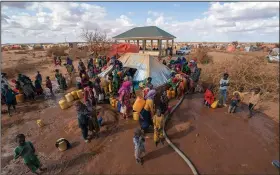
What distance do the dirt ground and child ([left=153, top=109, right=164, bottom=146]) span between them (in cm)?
27

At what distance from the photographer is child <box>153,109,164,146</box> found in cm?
522

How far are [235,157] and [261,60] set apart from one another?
317 inches

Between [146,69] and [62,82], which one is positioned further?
[62,82]

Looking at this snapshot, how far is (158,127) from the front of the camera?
5320 millimetres

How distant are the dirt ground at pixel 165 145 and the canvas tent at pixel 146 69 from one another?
93.4 inches

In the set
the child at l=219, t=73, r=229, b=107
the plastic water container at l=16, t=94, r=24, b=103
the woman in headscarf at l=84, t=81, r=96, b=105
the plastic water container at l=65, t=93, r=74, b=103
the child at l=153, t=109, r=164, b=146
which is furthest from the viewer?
the plastic water container at l=16, t=94, r=24, b=103

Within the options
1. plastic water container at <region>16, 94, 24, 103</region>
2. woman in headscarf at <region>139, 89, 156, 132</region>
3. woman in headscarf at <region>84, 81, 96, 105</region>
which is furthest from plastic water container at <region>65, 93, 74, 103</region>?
woman in headscarf at <region>139, 89, 156, 132</region>

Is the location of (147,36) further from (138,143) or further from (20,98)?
(138,143)

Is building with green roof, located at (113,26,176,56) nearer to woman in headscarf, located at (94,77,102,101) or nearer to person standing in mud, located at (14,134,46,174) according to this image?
woman in headscarf, located at (94,77,102,101)

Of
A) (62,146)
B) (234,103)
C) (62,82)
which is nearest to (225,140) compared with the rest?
(234,103)

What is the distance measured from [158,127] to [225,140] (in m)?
2.33

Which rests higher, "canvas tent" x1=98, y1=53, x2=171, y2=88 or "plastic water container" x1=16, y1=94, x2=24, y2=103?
"canvas tent" x1=98, y1=53, x2=171, y2=88

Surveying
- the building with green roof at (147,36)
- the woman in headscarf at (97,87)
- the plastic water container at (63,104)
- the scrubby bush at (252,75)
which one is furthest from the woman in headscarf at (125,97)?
the building with green roof at (147,36)

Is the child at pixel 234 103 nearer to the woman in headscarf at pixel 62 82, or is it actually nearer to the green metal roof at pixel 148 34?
the woman in headscarf at pixel 62 82
